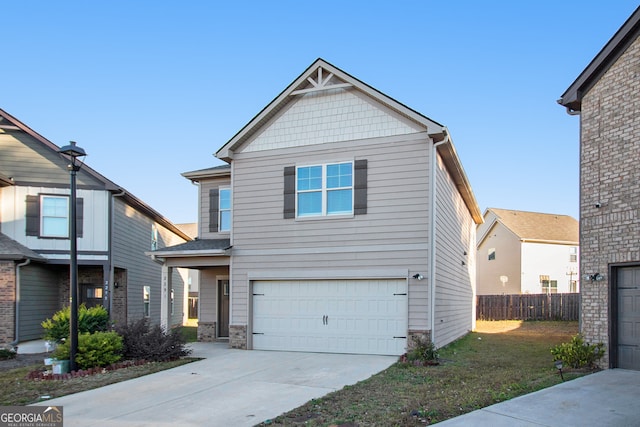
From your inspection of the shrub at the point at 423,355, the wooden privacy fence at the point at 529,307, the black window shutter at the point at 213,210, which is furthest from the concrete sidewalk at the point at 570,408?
the wooden privacy fence at the point at 529,307

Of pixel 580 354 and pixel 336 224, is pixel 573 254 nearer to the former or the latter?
pixel 336 224

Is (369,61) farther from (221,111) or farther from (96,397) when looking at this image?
(96,397)

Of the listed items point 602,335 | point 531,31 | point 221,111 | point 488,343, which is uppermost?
point 531,31

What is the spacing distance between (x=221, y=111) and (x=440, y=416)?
48.7ft

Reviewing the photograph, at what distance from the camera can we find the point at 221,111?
20.0 m

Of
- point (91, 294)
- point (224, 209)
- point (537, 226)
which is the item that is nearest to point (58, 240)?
point (91, 294)

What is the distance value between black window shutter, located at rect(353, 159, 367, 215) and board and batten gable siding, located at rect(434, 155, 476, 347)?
189 cm

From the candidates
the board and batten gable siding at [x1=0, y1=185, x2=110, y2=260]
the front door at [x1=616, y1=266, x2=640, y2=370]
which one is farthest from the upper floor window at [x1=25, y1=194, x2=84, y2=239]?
the front door at [x1=616, y1=266, x2=640, y2=370]

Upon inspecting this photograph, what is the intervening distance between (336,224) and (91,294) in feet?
38.2

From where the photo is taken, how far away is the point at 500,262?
128 ft

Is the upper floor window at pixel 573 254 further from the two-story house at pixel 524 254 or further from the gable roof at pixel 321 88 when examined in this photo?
the gable roof at pixel 321 88

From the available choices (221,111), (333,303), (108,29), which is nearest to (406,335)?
(333,303)

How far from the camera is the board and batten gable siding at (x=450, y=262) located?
1494cm

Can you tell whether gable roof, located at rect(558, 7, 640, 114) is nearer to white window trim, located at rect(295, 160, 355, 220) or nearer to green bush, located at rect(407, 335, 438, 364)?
white window trim, located at rect(295, 160, 355, 220)
